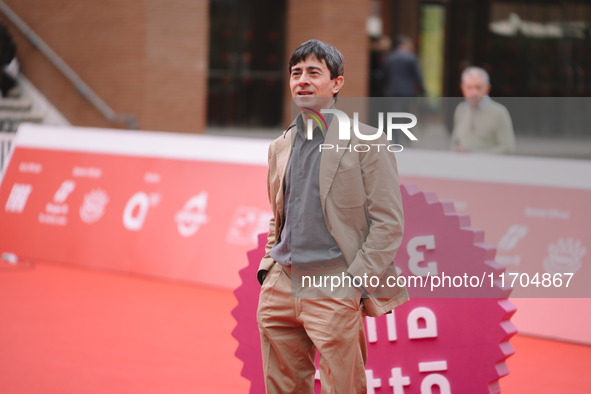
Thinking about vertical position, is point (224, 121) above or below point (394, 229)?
above

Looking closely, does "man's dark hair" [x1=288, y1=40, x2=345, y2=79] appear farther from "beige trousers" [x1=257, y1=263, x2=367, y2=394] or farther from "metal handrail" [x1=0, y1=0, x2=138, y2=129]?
"metal handrail" [x1=0, y1=0, x2=138, y2=129]

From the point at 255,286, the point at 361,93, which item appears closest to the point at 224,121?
the point at 361,93

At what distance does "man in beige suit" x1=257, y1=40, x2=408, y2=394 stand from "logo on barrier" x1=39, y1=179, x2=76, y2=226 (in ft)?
23.6

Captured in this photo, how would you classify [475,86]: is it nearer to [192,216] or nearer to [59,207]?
[192,216]

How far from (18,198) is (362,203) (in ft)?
26.8

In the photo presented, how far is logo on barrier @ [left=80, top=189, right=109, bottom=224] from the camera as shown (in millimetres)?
10648

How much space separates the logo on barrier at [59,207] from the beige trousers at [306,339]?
→ 7136 mm

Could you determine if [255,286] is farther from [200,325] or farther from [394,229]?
[200,325]

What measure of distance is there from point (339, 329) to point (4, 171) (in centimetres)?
851

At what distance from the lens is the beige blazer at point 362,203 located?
3.93 m

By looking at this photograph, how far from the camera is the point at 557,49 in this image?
79.8 feet

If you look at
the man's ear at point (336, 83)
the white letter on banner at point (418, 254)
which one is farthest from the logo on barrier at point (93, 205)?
the man's ear at point (336, 83)

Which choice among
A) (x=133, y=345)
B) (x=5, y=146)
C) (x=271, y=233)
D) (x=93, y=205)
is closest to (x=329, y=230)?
(x=271, y=233)

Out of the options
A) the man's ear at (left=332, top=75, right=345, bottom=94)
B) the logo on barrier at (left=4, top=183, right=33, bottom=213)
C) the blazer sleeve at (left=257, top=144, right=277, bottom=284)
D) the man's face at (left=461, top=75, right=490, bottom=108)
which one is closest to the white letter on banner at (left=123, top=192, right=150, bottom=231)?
the logo on barrier at (left=4, top=183, right=33, bottom=213)
